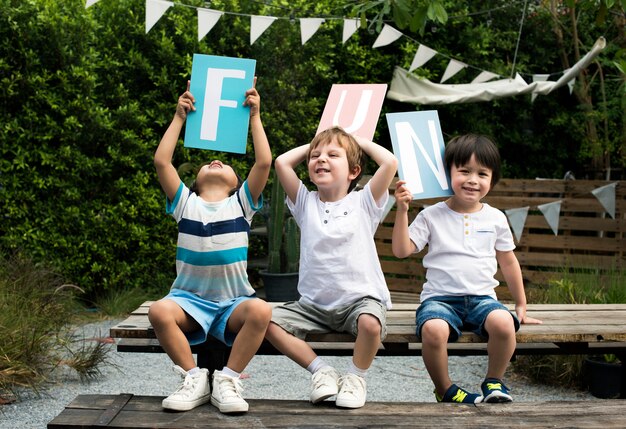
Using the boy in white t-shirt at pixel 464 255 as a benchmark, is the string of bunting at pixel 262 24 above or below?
above

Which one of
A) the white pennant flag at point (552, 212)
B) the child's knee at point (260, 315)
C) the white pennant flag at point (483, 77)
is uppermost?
the white pennant flag at point (483, 77)

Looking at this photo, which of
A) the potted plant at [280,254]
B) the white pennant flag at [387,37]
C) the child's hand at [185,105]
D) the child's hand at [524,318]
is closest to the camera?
the child's hand at [185,105]

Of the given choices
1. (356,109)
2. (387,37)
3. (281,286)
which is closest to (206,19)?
(387,37)

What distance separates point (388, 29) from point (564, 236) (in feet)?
7.63

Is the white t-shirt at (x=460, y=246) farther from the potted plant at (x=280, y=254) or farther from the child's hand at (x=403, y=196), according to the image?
the potted plant at (x=280, y=254)

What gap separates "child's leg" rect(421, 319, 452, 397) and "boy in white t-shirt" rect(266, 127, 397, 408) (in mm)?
161

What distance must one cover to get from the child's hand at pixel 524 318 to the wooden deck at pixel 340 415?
0.49 metres

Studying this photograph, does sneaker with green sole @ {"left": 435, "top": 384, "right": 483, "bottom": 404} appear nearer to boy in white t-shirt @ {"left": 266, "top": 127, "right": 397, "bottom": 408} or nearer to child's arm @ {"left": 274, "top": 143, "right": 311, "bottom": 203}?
boy in white t-shirt @ {"left": 266, "top": 127, "right": 397, "bottom": 408}

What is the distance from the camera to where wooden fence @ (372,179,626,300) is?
6613 mm

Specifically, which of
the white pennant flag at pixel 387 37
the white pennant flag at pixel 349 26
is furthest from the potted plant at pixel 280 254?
the white pennant flag at pixel 387 37

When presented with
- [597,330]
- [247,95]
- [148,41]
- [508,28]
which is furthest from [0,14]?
[508,28]

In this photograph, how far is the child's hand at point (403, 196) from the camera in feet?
9.53

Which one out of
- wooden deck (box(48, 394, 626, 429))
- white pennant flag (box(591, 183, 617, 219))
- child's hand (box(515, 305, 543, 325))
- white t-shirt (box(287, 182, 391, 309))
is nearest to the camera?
wooden deck (box(48, 394, 626, 429))

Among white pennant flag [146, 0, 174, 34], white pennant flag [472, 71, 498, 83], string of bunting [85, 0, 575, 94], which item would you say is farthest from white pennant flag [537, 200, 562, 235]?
white pennant flag [146, 0, 174, 34]
